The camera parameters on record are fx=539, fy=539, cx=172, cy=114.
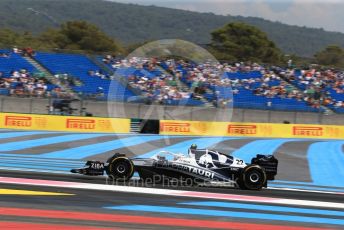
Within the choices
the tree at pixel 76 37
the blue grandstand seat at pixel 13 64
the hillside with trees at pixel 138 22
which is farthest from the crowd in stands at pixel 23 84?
the hillside with trees at pixel 138 22

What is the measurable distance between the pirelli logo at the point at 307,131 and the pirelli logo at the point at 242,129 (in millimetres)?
2633

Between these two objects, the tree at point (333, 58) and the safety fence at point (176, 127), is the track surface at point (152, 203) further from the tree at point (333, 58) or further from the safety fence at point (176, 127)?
the tree at point (333, 58)

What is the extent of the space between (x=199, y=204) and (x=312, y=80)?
29.9 metres

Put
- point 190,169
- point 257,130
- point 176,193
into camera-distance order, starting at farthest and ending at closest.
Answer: point 257,130, point 190,169, point 176,193

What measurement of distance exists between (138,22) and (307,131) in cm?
12699

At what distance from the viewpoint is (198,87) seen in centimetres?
2162

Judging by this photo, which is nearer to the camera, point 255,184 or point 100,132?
point 255,184

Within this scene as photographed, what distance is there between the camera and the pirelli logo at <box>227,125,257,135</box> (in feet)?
101

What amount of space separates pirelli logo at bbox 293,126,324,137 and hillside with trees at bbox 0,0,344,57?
106m

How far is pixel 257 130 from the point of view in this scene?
3117cm

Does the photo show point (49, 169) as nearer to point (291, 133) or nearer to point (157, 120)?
point (157, 120)

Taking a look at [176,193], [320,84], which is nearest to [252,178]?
[176,193]

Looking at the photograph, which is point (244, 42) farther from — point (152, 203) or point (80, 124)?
point (152, 203)

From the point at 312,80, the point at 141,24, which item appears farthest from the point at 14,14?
the point at 312,80
